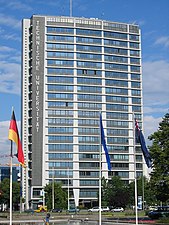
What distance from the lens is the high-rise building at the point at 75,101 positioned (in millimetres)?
151500

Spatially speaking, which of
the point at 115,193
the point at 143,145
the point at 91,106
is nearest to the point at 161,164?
the point at 143,145

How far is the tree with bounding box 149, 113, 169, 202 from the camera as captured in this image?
6038cm

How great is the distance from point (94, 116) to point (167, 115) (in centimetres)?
9249

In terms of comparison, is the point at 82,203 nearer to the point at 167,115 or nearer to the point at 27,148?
the point at 27,148

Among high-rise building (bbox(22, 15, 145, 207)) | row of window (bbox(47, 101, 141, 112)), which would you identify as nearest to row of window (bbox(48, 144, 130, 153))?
high-rise building (bbox(22, 15, 145, 207))

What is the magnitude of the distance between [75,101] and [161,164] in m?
96.1

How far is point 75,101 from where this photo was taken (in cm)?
15575

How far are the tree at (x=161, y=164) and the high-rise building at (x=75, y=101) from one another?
86997 mm

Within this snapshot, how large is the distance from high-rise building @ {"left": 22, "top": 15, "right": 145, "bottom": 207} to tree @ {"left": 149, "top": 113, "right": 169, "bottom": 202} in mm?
86997

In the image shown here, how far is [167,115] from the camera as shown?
64750mm

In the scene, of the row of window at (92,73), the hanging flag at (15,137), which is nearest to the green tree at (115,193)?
the row of window at (92,73)

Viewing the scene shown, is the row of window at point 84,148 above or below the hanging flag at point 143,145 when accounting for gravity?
above

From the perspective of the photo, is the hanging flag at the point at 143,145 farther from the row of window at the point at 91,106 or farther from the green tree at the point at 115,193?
the row of window at the point at 91,106

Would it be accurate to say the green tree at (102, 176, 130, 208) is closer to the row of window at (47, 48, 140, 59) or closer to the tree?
the row of window at (47, 48, 140, 59)
